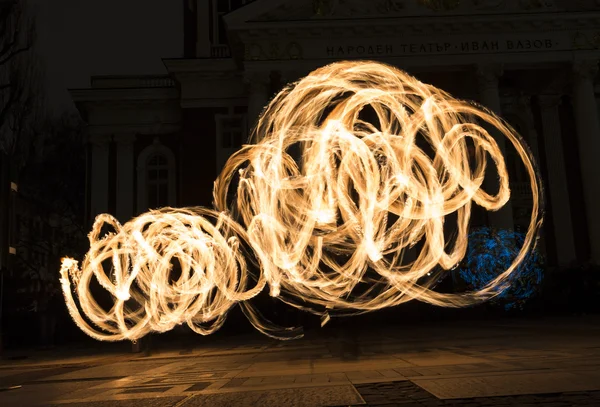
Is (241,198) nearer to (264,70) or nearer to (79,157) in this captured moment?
(264,70)

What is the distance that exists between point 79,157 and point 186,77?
16.6m

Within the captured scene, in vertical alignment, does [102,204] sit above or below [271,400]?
above

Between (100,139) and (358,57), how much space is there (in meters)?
18.2

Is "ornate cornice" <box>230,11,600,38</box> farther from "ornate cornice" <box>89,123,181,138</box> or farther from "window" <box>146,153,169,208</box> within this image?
"window" <box>146,153,169,208</box>

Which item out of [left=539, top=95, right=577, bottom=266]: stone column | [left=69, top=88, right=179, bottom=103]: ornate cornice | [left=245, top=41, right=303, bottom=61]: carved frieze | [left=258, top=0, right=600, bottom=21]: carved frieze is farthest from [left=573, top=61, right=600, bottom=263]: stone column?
[left=69, top=88, right=179, bottom=103]: ornate cornice

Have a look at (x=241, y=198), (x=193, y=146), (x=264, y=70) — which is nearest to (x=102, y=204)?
(x=193, y=146)

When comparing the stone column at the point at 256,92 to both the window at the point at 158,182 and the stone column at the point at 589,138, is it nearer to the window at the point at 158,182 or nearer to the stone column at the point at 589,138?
the window at the point at 158,182

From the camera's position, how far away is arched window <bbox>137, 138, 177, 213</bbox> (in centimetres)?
4128

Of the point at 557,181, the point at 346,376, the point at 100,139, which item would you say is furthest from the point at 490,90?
the point at 346,376

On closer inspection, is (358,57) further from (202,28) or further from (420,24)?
(202,28)

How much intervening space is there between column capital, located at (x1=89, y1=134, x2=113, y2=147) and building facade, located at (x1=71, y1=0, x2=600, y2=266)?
0.25ft

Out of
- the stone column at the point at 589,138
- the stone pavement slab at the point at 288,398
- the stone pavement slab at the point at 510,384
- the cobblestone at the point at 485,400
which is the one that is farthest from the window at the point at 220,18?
the cobblestone at the point at 485,400

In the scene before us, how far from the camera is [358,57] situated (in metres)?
32.8

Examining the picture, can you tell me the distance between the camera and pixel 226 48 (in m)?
39.0
